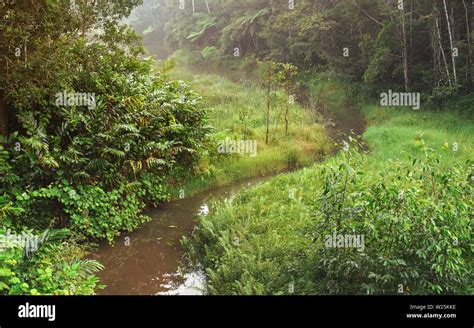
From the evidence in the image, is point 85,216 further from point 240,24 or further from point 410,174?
point 240,24

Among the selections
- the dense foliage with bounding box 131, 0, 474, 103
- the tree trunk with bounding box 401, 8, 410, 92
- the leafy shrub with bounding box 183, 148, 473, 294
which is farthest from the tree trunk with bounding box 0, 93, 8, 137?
the tree trunk with bounding box 401, 8, 410, 92

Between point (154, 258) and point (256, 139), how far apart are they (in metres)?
8.37

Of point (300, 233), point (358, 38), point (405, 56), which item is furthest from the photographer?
point (358, 38)

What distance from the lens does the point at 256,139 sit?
16.7 metres

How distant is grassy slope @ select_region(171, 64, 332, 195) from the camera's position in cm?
1387

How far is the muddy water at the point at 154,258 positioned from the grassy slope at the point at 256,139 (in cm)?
182

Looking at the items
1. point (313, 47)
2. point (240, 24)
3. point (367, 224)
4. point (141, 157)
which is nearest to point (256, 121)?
point (141, 157)

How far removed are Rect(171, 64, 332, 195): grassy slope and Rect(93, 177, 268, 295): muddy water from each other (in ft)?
5.96

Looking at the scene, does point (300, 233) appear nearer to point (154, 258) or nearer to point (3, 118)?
point (154, 258)

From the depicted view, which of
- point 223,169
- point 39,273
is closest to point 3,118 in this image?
point 39,273

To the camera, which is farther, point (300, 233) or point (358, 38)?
point (358, 38)

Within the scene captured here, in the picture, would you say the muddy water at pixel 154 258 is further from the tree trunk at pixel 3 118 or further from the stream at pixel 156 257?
the tree trunk at pixel 3 118

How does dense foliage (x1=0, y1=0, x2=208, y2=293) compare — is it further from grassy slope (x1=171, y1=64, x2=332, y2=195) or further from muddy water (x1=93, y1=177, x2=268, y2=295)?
grassy slope (x1=171, y1=64, x2=332, y2=195)

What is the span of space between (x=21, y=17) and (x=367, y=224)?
7.08 metres
